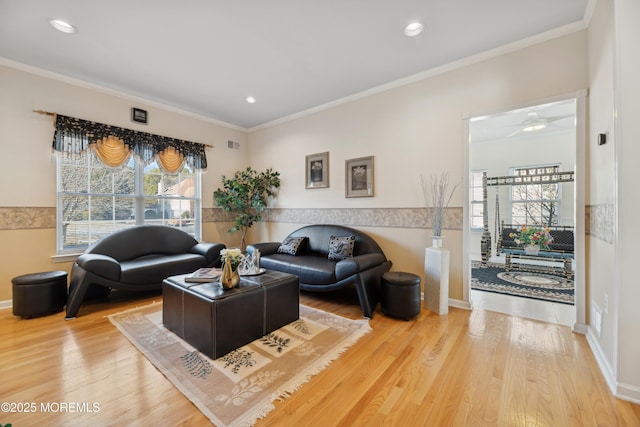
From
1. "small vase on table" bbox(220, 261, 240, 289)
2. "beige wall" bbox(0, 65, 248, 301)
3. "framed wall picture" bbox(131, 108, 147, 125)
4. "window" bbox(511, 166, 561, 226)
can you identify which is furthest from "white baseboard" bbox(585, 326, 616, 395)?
"framed wall picture" bbox(131, 108, 147, 125)

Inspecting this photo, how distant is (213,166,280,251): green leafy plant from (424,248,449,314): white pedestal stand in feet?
10.3

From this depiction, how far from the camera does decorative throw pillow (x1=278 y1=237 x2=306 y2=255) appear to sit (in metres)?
4.06

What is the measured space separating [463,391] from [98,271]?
3.63m

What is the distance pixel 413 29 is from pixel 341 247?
2.57 metres

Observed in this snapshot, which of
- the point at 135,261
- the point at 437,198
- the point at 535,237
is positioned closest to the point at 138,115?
the point at 135,261

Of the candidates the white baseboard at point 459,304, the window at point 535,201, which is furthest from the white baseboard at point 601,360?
the window at point 535,201

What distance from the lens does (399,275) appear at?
2.95m

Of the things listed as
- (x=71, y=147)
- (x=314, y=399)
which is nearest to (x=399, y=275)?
(x=314, y=399)

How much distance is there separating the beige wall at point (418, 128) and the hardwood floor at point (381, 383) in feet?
3.63

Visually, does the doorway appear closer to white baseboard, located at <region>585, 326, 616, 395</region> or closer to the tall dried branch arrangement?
the tall dried branch arrangement

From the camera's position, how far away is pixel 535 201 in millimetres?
5699

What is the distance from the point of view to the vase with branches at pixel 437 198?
3.14m

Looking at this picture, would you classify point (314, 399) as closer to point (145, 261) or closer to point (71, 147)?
point (145, 261)

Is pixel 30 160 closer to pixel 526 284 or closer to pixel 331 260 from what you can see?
pixel 331 260
